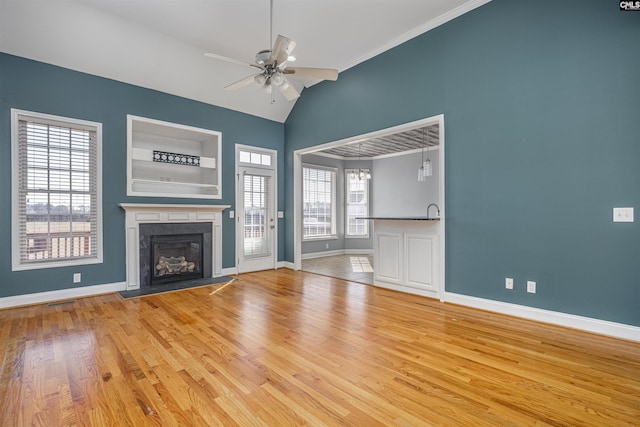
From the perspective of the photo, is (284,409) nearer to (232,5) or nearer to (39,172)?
(232,5)

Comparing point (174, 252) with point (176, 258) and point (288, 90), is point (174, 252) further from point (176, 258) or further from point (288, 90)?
point (288, 90)

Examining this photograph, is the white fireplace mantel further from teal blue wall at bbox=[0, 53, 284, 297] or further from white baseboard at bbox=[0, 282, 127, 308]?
white baseboard at bbox=[0, 282, 127, 308]

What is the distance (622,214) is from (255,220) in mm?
5624

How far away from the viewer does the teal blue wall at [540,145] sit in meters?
2.86

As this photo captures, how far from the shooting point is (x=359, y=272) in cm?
626

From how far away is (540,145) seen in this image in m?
3.30

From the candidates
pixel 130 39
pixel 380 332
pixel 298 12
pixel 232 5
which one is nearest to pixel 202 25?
pixel 232 5

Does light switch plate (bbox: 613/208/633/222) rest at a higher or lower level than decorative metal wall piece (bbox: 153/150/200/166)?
lower

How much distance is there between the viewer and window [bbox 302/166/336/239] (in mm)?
8555

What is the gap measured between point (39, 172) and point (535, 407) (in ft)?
19.9

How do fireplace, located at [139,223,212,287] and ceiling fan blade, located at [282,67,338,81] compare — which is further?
fireplace, located at [139,223,212,287]

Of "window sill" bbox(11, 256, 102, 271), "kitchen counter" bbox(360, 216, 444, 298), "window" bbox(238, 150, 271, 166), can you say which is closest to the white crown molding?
"window" bbox(238, 150, 271, 166)

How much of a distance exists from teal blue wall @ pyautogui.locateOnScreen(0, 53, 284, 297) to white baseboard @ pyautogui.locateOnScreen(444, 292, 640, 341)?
4.37 meters

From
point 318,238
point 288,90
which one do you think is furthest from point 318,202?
point 288,90
